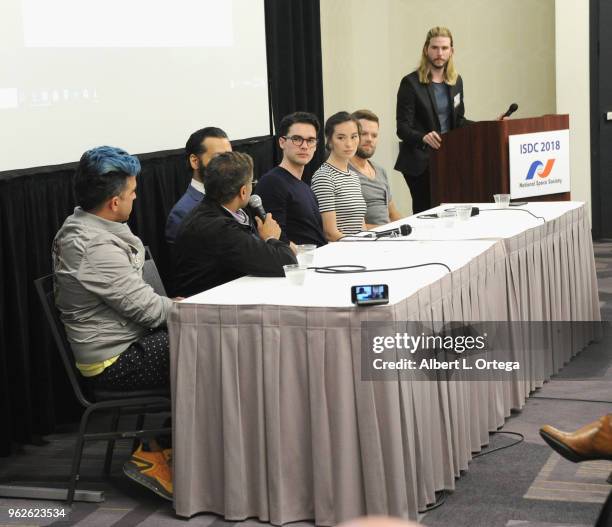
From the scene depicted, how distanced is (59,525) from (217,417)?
601mm

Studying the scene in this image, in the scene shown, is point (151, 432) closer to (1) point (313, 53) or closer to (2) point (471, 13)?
(1) point (313, 53)

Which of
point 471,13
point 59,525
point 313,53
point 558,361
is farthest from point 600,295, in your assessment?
point 59,525

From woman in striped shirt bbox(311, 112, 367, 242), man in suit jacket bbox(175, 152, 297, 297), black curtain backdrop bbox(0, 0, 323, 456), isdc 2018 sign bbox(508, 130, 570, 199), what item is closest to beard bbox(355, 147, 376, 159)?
woman in striped shirt bbox(311, 112, 367, 242)

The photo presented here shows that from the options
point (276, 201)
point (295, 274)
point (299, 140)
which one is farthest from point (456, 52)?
point (295, 274)

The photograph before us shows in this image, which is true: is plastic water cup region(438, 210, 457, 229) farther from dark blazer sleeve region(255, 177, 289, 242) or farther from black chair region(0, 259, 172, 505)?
black chair region(0, 259, 172, 505)

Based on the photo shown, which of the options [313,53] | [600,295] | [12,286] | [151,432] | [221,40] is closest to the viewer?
[151,432]

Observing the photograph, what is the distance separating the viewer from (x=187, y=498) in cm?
295

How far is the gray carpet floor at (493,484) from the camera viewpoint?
2.90 metres

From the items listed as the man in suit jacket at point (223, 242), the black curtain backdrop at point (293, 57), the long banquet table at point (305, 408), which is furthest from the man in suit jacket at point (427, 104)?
the long banquet table at point (305, 408)

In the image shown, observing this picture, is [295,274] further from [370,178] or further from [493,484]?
[370,178]

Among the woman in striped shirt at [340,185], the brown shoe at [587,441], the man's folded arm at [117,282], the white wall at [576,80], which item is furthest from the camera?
the white wall at [576,80]

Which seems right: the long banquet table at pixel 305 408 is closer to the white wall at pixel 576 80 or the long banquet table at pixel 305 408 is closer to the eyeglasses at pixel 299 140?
the eyeglasses at pixel 299 140

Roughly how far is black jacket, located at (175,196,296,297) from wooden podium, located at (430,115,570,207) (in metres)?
2.46

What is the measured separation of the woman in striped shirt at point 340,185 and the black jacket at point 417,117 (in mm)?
1291
